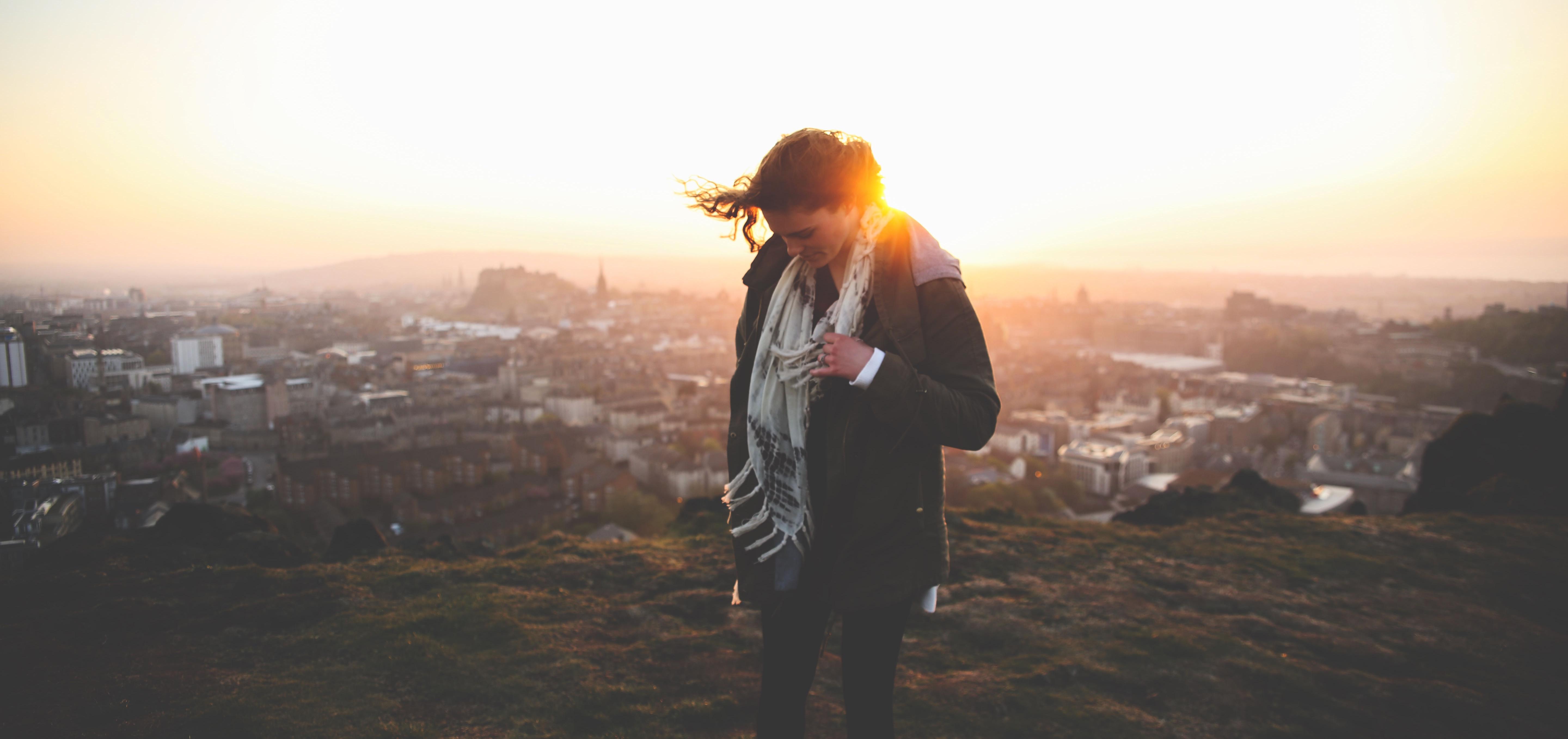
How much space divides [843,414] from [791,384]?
0.42ft

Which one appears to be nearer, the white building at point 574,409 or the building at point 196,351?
the building at point 196,351

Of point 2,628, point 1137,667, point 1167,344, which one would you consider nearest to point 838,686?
point 1137,667

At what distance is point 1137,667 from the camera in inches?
108

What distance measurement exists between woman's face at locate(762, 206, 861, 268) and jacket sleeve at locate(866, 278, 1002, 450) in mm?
181

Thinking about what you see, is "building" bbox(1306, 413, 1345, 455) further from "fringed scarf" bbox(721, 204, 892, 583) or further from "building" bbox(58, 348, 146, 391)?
"building" bbox(58, 348, 146, 391)

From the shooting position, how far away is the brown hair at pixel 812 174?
48.1 inches

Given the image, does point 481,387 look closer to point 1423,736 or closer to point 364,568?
point 364,568

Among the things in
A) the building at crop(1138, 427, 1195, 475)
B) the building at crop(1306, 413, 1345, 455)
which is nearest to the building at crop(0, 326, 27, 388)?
the building at crop(1138, 427, 1195, 475)

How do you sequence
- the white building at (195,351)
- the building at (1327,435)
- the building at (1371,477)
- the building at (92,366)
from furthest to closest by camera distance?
1. the building at (1327,435)
2. the building at (1371,477)
3. the white building at (195,351)
4. the building at (92,366)

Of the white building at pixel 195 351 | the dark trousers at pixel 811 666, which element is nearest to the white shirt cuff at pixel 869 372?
the dark trousers at pixel 811 666

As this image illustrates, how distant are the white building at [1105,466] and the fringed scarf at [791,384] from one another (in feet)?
77.9

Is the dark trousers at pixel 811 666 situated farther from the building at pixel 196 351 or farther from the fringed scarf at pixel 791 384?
the building at pixel 196 351

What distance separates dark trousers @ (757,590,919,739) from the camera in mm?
1399

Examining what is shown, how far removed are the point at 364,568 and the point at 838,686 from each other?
7.92ft
